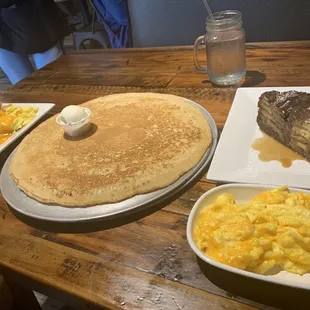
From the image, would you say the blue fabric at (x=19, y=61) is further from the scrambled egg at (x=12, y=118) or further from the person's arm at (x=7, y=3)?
the scrambled egg at (x=12, y=118)

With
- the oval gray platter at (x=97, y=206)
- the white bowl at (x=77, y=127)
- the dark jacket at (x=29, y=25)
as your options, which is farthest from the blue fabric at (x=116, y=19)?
the oval gray platter at (x=97, y=206)

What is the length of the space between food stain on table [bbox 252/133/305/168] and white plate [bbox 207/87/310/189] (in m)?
0.01

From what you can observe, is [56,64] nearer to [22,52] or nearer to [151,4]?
[151,4]

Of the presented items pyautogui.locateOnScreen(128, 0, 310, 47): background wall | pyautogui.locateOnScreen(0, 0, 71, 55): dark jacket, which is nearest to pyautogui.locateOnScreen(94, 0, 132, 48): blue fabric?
pyautogui.locateOnScreen(128, 0, 310, 47): background wall

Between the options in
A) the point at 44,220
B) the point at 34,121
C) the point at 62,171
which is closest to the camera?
the point at 44,220

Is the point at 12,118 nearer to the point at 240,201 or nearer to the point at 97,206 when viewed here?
the point at 97,206

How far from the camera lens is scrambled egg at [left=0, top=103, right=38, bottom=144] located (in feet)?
4.74

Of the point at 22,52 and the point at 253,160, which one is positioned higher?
the point at 253,160

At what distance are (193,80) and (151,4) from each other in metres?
1.26

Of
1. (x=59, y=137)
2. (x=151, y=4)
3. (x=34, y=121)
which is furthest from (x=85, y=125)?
(x=151, y=4)

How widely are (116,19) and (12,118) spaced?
1599 millimetres

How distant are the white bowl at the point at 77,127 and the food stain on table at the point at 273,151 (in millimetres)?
563

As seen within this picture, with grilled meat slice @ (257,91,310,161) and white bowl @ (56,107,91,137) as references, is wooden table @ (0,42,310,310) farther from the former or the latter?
white bowl @ (56,107,91,137)

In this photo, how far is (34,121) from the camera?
58.9 inches
